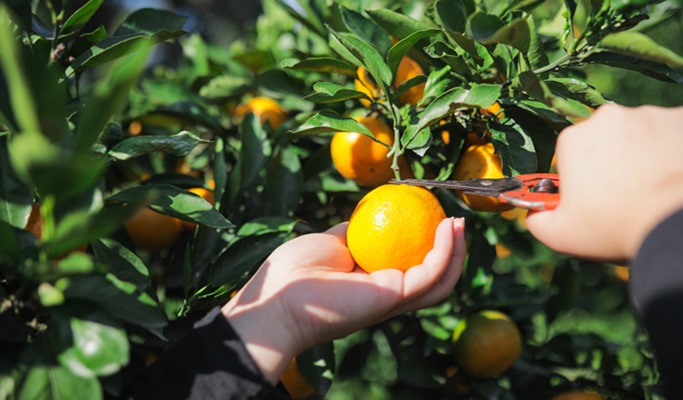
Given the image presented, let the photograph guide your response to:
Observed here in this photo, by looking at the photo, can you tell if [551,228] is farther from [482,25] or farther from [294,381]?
[294,381]

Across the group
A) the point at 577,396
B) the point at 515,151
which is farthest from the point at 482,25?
the point at 577,396

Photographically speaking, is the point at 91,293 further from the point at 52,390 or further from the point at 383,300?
the point at 383,300

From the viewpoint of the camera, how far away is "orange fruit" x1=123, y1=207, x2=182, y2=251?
1.16 m

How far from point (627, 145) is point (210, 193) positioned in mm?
751

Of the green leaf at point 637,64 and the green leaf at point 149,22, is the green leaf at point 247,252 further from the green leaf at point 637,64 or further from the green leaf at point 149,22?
the green leaf at point 637,64

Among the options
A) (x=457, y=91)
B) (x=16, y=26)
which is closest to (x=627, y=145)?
(x=457, y=91)

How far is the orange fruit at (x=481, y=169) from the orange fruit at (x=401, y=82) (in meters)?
0.15

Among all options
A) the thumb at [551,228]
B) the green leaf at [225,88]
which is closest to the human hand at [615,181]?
the thumb at [551,228]

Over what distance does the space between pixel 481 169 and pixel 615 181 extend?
0.96ft

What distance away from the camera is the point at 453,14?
99 centimetres

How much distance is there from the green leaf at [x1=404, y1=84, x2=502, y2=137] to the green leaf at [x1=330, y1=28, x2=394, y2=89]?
108 mm

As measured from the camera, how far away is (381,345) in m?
1.67

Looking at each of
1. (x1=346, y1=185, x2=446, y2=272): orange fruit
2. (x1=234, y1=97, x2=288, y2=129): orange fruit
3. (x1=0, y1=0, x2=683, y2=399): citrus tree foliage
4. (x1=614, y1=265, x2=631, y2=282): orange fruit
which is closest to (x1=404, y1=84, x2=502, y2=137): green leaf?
(x1=0, y1=0, x2=683, y2=399): citrus tree foliage

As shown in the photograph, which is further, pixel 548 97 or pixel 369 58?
pixel 369 58
